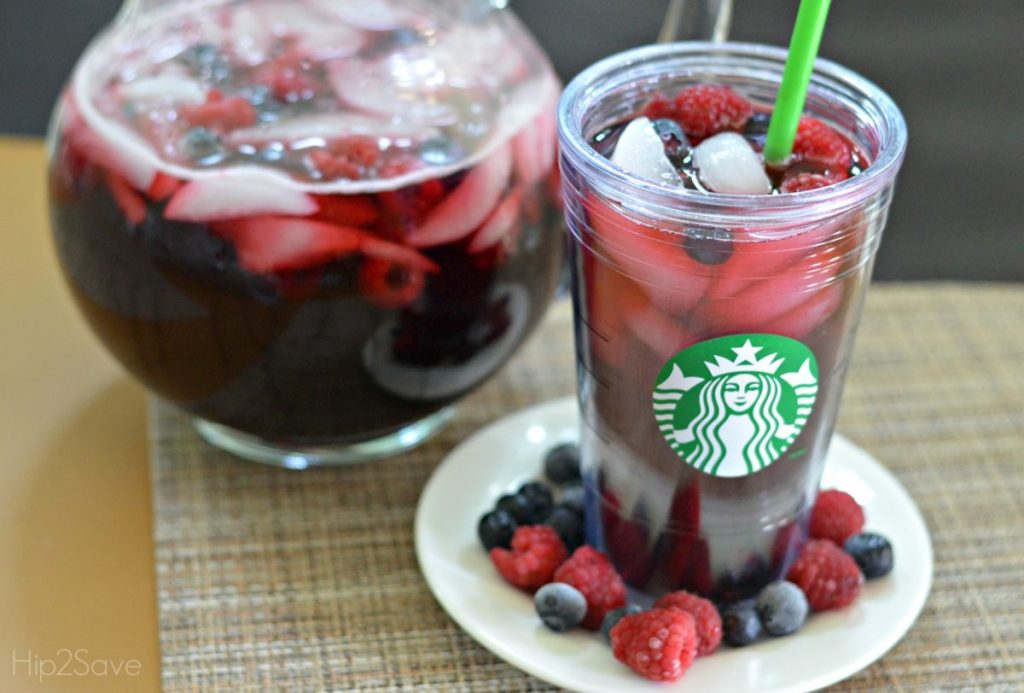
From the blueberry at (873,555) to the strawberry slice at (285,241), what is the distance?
42cm

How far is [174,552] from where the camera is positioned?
3.26 ft

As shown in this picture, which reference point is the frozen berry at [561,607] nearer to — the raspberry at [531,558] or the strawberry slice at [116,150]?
the raspberry at [531,558]

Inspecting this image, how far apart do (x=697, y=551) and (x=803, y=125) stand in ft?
0.99

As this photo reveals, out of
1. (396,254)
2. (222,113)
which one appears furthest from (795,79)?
(222,113)

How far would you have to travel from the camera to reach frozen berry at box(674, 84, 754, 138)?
35.0 inches

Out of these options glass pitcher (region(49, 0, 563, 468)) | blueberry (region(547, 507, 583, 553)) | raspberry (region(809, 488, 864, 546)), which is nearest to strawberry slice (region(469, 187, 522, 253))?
glass pitcher (region(49, 0, 563, 468))

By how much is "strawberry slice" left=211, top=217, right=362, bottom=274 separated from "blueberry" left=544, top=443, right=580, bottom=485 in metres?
0.25

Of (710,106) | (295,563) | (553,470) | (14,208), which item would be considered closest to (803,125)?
(710,106)

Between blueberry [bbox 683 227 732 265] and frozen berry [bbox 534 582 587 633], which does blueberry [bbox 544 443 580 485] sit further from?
blueberry [bbox 683 227 732 265]

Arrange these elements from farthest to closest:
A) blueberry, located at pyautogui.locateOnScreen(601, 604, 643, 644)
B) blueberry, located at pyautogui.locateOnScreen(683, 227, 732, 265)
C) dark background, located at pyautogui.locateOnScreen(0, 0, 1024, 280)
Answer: dark background, located at pyautogui.locateOnScreen(0, 0, 1024, 280) < blueberry, located at pyautogui.locateOnScreen(601, 604, 643, 644) < blueberry, located at pyautogui.locateOnScreen(683, 227, 732, 265)

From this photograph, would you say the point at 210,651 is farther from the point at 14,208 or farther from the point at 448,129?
the point at 14,208

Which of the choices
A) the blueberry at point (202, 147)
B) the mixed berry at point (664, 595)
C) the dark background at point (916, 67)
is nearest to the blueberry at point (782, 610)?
the mixed berry at point (664, 595)

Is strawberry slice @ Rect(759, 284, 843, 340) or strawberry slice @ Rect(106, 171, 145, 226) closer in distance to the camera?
strawberry slice @ Rect(759, 284, 843, 340)

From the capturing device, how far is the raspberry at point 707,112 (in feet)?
2.92
